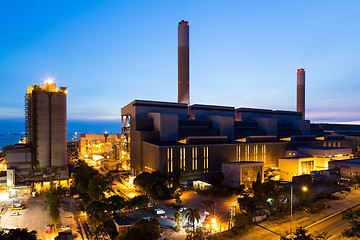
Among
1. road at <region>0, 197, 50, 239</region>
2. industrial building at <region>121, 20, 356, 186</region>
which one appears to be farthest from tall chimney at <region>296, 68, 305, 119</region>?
road at <region>0, 197, 50, 239</region>

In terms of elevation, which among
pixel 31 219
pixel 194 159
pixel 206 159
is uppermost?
pixel 194 159

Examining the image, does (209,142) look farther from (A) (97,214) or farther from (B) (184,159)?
(A) (97,214)

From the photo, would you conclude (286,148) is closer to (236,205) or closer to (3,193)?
(236,205)

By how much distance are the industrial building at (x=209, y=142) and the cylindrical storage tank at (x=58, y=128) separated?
20.5 m

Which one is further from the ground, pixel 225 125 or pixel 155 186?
pixel 225 125

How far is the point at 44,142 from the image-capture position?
60906 mm

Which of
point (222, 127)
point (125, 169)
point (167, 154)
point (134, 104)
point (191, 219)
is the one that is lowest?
point (125, 169)

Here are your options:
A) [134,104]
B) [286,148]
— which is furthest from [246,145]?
[134,104]

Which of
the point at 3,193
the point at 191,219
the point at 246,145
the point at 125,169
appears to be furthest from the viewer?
the point at 125,169

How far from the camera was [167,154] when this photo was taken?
56625mm

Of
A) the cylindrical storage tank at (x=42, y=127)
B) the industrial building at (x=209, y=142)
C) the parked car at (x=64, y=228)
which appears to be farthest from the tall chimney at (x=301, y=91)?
the parked car at (x=64, y=228)

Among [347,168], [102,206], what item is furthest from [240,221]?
[347,168]

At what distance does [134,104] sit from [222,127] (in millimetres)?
30975

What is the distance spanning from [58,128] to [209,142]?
42.1 metres
